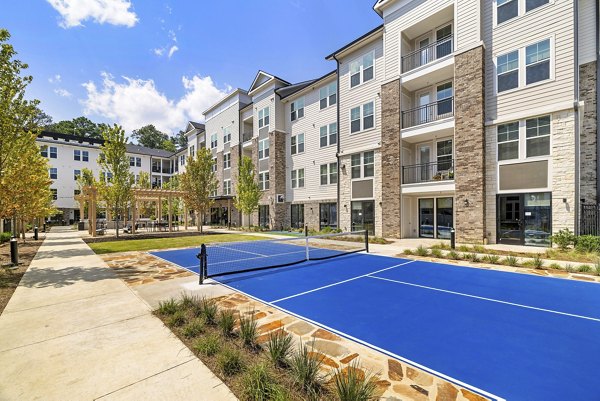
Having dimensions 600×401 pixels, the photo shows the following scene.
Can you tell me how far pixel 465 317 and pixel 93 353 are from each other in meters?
6.61

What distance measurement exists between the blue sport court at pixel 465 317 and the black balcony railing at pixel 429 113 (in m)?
12.0

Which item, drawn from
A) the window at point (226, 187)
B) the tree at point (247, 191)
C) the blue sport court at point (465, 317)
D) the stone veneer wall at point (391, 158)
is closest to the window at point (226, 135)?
the window at point (226, 187)

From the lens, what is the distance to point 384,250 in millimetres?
13828

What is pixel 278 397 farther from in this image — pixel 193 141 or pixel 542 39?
pixel 193 141

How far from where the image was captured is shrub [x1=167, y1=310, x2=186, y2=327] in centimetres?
503

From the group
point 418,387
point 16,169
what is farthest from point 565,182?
point 16,169

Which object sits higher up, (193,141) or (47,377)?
(193,141)

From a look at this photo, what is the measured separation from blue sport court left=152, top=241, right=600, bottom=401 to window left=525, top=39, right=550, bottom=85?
37.1ft

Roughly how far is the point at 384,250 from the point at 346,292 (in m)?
7.47

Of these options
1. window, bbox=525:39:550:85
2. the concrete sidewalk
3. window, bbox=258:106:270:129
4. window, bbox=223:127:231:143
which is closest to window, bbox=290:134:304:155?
window, bbox=258:106:270:129

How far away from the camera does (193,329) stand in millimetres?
4676

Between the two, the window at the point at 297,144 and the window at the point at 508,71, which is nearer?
the window at the point at 508,71

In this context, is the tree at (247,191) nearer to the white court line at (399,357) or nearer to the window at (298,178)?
the window at (298,178)

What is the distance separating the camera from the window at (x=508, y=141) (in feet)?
47.2
